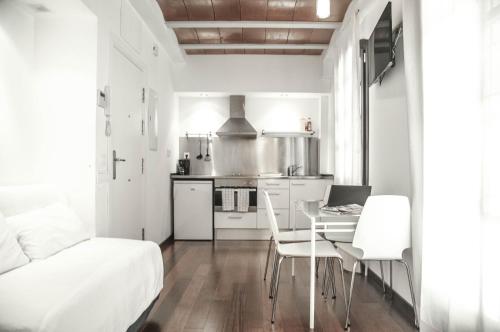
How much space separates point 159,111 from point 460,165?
3.64 m

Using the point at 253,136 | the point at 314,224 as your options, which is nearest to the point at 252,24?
the point at 253,136

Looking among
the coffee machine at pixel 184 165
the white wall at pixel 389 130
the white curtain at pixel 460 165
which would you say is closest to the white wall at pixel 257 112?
the coffee machine at pixel 184 165

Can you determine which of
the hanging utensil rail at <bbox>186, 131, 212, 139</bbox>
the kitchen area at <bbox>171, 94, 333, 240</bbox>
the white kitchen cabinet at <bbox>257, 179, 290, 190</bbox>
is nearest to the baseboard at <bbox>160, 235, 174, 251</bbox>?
the kitchen area at <bbox>171, 94, 333, 240</bbox>

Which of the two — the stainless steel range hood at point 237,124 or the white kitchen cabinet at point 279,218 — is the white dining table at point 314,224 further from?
the stainless steel range hood at point 237,124

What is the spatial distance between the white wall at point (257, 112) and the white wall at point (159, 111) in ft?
1.15

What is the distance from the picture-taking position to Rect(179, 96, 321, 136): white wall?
576 centimetres

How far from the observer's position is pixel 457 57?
174cm

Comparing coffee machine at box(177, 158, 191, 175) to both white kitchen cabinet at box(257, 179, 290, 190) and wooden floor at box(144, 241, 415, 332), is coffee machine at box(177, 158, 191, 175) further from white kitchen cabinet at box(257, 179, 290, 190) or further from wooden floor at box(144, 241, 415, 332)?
Answer: wooden floor at box(144, 241, 415, 332)

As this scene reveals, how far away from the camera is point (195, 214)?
5012 mm

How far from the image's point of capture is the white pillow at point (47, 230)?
1960 millimetres

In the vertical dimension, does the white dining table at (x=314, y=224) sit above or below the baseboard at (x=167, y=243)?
above

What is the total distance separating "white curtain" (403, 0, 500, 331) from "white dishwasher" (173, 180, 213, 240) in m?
3.34

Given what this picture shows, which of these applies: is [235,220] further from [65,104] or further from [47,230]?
[47,230]

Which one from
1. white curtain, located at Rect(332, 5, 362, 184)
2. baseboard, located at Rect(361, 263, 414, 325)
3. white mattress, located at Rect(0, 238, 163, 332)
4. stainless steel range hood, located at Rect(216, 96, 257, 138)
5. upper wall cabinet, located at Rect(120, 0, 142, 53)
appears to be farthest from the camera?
stainless steel range hood, located at Rect(216, 96, 257, 138)
